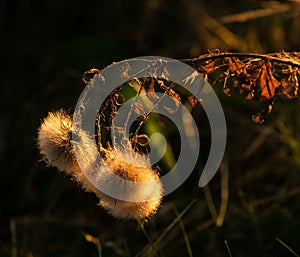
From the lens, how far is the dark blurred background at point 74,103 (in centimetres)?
230

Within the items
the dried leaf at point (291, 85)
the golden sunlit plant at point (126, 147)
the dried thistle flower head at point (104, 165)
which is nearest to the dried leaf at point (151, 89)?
the golden sunlit plant at point (126, 147)

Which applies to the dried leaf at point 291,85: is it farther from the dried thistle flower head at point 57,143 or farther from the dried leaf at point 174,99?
the dried thistle flower head at point 57,143

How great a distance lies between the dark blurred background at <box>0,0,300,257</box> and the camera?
2297mm

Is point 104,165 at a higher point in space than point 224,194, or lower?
higher

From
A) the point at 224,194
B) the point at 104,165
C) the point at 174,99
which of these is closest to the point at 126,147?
the point at 104,165

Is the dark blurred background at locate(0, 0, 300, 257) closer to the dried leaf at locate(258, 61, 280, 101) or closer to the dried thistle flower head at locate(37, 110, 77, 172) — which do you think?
the dried thistle flower head at locate(37, 110, 77, 172)

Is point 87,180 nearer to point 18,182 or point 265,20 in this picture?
point 18,182

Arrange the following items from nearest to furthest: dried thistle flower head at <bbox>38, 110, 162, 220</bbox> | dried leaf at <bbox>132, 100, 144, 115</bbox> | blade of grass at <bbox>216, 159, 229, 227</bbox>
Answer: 1. dried thistle flower head at <bbox>38, 110, 162, 220</bbox>
2. dried leaf at <bbox>132, 100, 144, 115</bbox>
3. blade of grass at <bbox>216, 159, 229, 227</bbox>

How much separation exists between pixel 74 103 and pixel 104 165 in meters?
2.05

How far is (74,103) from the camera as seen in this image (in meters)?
3.35

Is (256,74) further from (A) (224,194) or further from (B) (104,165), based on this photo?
(A) (224,194)

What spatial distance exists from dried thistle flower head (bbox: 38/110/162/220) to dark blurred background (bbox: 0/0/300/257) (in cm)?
23

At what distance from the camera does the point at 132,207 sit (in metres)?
1.30

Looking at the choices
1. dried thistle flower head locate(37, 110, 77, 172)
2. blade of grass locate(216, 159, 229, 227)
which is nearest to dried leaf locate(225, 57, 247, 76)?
dried thistle flower head locate(37, 110, 77, 172)
